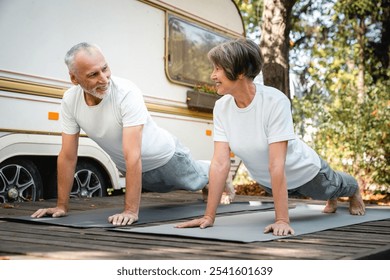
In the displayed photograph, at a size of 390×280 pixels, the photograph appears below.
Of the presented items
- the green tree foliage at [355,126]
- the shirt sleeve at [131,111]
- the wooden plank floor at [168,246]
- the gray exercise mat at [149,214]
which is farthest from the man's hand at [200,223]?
the green tree foliage at [355,126]

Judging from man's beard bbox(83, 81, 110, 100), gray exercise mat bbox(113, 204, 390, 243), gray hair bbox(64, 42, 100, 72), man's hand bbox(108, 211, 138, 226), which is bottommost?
gray exercise mat bbox(113, 204, 390, 243)

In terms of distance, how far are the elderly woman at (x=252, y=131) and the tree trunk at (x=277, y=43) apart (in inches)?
139

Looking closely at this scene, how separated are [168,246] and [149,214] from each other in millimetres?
1301

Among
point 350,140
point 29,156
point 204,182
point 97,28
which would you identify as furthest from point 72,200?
point 350,140

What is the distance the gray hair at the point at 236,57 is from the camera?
124 inches

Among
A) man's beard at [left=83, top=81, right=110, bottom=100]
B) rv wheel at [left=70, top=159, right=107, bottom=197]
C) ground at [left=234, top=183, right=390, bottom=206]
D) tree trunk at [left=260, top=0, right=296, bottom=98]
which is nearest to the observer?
→ man's beard at [left=83, top=81, right=110, bottom=100]

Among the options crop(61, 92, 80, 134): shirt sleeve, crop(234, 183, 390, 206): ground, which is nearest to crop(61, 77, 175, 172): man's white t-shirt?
crop(61, 92, 80, 134): shirt sleeve

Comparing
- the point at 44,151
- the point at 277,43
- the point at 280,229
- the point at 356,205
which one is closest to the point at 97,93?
the point at 280,229

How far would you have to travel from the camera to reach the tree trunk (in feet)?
23.4

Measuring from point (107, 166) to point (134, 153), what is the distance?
239 centimetres

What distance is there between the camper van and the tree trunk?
61cm

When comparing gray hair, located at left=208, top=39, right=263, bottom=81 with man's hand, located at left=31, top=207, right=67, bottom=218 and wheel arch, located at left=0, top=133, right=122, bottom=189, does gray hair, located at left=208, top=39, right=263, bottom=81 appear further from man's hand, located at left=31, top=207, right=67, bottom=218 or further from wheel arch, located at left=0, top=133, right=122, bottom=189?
wheel arch, located at left=0, top=133, right=122, bottom=189

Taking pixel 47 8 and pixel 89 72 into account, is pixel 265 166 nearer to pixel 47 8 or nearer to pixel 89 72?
pixel 89 72

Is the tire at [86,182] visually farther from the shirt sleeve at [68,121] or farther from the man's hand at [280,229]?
the man's hand at [280,229]
